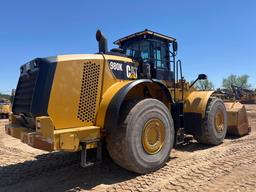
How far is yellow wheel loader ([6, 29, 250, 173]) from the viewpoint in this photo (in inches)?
196

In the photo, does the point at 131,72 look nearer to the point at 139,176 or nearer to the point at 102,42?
the point at 102,42

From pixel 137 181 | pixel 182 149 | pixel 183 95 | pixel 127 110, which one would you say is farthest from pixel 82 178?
pixel 183 95

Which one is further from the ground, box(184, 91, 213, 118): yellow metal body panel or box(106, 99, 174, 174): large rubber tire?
box(184, 91, 213, 118): yellow metal body panel

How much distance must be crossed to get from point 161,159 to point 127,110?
1.16 meters

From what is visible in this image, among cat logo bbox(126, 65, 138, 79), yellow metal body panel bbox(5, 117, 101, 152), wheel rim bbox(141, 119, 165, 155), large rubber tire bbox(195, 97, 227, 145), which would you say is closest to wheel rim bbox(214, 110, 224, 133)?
large rubber tire bbox(195, 97, 227, 145)

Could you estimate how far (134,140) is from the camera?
5.44 metres

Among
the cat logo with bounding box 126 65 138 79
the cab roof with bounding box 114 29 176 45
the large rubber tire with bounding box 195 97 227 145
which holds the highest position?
the cab roof with bounding box 114 29 176 45

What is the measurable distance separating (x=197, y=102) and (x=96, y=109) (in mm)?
3531

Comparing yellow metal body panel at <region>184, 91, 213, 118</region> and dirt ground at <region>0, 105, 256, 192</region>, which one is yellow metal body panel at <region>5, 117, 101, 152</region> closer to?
dirt ground at <region>0, 105, 256, 192</region>

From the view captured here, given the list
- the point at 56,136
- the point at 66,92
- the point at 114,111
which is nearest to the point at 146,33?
the point at 114,111

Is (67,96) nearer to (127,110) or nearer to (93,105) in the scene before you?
(93,105)

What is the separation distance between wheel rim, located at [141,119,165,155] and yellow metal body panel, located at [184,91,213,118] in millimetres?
2225

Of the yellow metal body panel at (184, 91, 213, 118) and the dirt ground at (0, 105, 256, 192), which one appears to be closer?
the dirt ground at (0, 105, 256, 192)

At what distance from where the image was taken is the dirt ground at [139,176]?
512 cm
